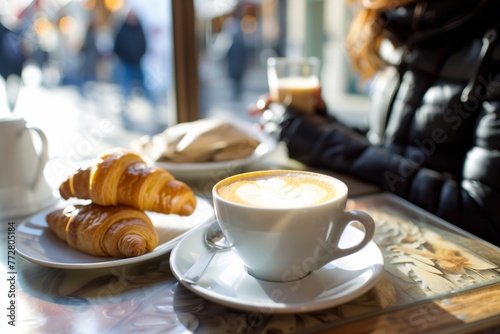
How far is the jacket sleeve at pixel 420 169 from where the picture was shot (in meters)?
0.82

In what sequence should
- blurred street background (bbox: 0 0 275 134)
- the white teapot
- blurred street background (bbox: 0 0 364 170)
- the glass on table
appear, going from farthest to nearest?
blurred street background (bbox: 0 0 275 134) → blurred street background (bbox: 0 0 364 170) → the glass on table → the white teapot

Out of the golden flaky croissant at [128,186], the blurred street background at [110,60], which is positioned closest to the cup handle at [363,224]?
the golden flaky croissant at [128,186]

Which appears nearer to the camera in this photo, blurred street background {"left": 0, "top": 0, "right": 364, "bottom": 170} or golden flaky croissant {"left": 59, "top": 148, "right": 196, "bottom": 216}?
golden flaky croissant {"left": 59, "top": 148, "right": 196, "bottom": 216}

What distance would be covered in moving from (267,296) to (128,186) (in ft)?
0.81

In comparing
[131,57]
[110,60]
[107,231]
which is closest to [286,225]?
[107,231]

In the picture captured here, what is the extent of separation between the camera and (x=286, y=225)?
18.3 inches

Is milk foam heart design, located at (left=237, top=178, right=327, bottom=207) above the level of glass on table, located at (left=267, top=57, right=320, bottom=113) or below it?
below

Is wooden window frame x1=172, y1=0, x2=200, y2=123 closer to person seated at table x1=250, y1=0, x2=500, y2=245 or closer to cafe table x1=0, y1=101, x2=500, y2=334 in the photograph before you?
person seated at table x1=250, y1=0, x2=500, y2=245

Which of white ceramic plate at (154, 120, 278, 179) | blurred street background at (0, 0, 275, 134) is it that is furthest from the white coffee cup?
blurred street background at (0, 0, 275, 134)

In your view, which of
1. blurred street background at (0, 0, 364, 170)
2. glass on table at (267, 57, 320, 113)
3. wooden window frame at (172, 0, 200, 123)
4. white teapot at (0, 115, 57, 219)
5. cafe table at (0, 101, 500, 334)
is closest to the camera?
cafe table at (0, 101, 500, 334)

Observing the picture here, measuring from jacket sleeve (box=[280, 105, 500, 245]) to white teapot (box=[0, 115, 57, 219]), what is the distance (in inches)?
19.5

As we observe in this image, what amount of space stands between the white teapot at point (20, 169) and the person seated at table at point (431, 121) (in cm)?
50

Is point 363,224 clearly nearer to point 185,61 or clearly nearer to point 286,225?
point 286,225

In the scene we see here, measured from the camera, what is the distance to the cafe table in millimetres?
445
